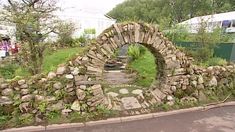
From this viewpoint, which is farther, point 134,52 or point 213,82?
point 134,52

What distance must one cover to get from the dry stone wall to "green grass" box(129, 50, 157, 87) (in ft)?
6.83

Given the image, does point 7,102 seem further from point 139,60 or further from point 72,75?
point 139,60

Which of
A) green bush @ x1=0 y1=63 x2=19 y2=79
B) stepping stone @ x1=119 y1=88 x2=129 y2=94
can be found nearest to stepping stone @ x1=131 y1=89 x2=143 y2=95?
stepping stone @ x1=119 y1=88 x2=129 y2=94

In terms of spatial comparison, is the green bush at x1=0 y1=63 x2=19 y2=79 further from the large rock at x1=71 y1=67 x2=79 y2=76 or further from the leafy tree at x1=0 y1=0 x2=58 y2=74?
the large rock at x1=71 y1=67 x2=79 y2=76

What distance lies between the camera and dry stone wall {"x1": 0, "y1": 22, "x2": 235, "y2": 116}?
660 cm

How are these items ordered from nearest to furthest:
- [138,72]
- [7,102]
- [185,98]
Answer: [7,102] → [185,98] → [138,72]

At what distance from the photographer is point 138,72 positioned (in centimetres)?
1166

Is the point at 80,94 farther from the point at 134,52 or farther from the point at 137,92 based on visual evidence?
the point at 134,52

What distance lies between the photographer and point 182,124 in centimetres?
671

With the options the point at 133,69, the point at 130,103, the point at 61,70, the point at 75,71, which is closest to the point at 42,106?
the point at 61,70

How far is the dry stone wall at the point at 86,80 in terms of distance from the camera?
6.60m

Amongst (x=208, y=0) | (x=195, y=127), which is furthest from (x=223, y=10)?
(x=195, y=127)

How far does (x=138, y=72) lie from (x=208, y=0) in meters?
34.0

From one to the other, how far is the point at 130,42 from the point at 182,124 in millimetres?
2481
